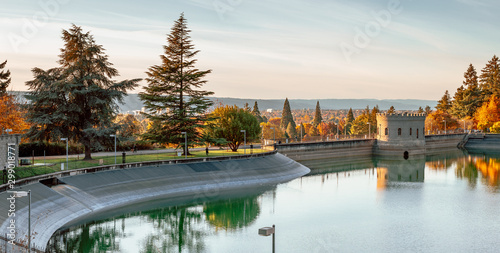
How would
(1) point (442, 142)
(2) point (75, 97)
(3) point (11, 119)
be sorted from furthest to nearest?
(1) point (442, 142) → (3) point (11, 119) → (2) point (75, 97)

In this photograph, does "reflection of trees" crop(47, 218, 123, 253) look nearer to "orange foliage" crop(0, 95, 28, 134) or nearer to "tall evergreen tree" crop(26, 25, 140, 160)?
"tall evergreen tree" crop(26, 25, 140, 160)

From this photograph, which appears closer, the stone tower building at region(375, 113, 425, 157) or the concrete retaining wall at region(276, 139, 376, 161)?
the concrete retaining wall at region(276, 139, 376, 161)

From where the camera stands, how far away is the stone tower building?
10012 centimetres

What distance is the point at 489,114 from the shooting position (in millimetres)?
135750

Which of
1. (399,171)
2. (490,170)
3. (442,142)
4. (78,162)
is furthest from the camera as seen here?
(442,142)

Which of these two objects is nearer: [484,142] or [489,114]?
[484,142]

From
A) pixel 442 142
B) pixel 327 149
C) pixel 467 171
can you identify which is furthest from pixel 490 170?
pixel 442 142

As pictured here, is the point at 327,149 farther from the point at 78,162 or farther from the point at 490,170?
the point at 78,162

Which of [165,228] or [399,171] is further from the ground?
[399,171]

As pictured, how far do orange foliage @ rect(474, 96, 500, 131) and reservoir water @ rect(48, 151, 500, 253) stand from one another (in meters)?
80.1

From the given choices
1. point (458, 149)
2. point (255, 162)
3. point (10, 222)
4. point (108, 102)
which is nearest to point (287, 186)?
point (255, 162)

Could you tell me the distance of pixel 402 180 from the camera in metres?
66.6

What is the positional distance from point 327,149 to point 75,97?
5214 centimetres

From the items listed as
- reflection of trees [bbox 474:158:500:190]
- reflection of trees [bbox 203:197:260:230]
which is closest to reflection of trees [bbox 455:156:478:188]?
reflection of trees [bbox 474:158:500:190]
